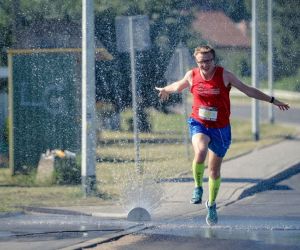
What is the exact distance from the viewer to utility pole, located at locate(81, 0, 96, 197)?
1414 centimetres

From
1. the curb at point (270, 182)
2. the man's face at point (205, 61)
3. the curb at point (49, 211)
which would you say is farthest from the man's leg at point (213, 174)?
the curb at point (270, 182)

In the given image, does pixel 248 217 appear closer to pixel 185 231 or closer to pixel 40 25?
pixel 185 231

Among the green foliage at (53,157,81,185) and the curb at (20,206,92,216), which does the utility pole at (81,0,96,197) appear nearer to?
the curb at (20,206,92,216)

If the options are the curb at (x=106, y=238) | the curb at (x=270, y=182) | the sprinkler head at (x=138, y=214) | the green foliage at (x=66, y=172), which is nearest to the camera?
the curb at (x=106, y=238)

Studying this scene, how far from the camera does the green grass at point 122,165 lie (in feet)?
46.3

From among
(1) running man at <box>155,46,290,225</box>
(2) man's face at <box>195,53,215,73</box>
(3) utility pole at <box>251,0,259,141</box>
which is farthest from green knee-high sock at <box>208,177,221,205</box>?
(3) utility pole at <box>251,0,259,141</box>

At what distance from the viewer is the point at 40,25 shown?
659 inches

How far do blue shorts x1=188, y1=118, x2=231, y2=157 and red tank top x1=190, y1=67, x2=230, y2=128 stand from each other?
0.04 metres

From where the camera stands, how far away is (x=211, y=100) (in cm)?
1102

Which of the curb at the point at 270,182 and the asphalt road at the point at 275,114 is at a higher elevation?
the asphalt road at the point at 275,114

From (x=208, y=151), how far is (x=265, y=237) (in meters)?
1.46

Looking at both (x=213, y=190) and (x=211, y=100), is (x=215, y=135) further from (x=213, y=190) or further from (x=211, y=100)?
(x=213, y=190)

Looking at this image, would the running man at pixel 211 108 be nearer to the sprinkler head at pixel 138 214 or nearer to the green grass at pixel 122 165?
the sprinkler head at pixel 138 214

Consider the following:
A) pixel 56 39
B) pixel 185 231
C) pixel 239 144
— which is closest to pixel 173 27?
pixel 56 39
